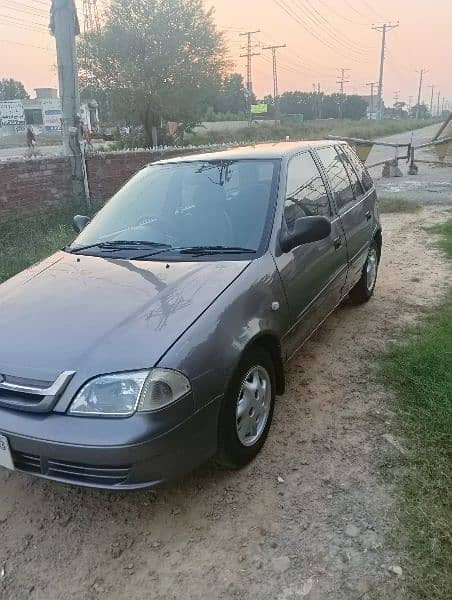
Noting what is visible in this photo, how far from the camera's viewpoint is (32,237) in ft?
26.6

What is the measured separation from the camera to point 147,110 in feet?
91.1

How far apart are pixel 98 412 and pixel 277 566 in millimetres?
1029

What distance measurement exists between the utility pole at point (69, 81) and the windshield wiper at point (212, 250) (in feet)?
22.8

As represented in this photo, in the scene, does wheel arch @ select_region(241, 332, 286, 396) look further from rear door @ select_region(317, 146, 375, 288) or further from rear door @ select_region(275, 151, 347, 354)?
rear door @ select_region(317, 146, 375, 288)

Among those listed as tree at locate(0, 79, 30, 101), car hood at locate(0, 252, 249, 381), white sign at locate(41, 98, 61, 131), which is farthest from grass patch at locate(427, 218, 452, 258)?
tree at locate(0, 79, 30, 101)

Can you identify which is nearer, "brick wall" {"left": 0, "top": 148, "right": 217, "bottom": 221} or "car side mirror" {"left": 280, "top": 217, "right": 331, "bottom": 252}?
"car side mirror" {"left": 280, "top": 217, "right": 331, "bottom": 252}

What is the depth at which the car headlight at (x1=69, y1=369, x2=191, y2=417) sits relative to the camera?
227 cm

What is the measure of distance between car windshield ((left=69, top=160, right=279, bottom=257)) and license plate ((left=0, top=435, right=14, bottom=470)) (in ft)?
4.60

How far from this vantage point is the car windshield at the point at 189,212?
10.8ft

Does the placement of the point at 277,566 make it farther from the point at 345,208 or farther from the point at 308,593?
the point at 345,208

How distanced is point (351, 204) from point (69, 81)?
678cm

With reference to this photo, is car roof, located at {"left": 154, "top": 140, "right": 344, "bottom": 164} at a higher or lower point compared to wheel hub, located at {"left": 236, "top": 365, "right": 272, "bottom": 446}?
higher

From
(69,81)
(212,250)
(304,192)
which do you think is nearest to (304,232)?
(212,250)

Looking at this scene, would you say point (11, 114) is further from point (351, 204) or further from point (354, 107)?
point (351, 204)
